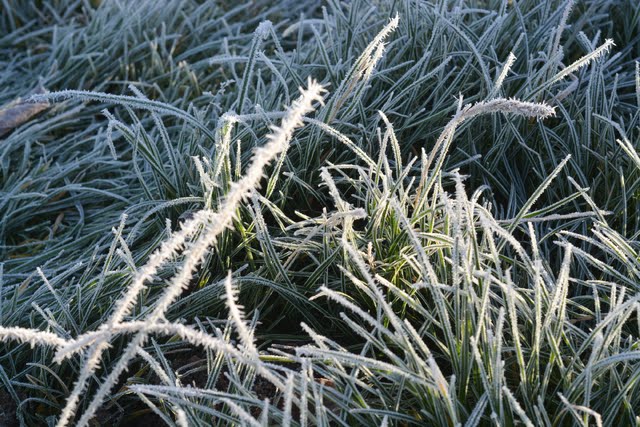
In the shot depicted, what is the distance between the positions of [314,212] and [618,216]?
883 millimetres

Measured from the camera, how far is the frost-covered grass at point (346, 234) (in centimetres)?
152

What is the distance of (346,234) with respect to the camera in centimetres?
186

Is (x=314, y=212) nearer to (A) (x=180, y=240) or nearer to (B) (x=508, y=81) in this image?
(B) (x=508, y=81)

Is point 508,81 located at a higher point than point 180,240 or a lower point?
lower

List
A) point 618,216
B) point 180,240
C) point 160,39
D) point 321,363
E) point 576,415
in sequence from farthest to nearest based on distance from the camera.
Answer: point 160,39 → point 618,216 → point 321,363 → point 576,415 → point 180,240

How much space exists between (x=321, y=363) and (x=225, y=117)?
2.20 ft

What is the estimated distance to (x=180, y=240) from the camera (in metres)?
1.29

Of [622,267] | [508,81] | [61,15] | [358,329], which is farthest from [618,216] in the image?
[61,15]

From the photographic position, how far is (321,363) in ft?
5.67

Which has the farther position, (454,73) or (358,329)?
(454,73)

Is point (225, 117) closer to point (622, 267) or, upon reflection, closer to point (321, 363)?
point (321, 363)

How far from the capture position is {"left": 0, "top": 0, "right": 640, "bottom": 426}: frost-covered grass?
4.98ft

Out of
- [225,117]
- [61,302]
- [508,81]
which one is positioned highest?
[225,117]

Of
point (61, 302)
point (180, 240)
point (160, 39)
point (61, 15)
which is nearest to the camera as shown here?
point (180, 240)
